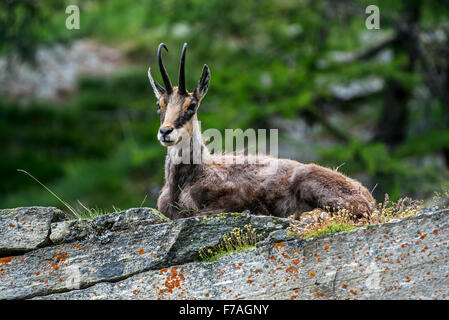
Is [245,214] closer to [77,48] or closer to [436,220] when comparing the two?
[436,220]

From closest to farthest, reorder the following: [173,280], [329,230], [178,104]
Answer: [173,280] < [329,230] < [178,104]

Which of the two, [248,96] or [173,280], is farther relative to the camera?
[248,96]

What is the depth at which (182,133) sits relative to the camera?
10523 mm

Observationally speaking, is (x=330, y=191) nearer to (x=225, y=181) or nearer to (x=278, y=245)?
(x=225, y=181)

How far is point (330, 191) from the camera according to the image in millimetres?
10312

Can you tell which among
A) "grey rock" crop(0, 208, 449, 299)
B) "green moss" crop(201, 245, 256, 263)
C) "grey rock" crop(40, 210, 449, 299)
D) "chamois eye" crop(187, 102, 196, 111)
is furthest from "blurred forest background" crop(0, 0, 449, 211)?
"grey rock" crop(40, 210, 449, 299)

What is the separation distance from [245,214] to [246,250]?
0.70 meters

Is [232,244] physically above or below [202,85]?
below

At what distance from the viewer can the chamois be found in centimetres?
1035

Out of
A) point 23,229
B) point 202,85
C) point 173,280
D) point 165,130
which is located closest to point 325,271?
point 173,280

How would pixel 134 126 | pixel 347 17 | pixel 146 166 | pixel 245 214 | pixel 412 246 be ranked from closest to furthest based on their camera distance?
pixel 412 246 < pixel 245 214 < pixel 347 17 < pixel 146 166 < pixel 134 126

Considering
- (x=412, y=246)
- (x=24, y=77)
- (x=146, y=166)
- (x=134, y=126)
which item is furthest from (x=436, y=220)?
(x=24, y=77)

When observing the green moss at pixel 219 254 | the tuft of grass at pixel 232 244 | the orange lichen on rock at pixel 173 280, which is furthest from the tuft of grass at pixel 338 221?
the orange lichen on rock at pixel 173 280

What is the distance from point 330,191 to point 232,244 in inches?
79.5
